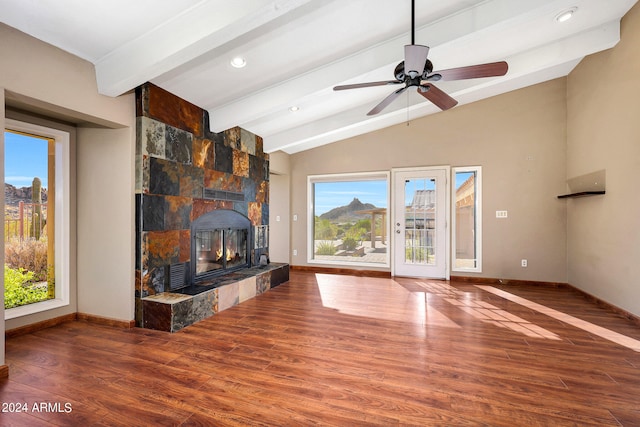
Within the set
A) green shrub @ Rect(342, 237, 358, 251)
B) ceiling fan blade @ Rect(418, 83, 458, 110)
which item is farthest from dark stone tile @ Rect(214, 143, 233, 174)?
green shrub @ Rect(342, 237, 358, 251)

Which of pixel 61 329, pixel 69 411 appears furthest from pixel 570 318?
pixel 61 329

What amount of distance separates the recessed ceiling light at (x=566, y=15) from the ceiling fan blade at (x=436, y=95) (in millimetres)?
1460

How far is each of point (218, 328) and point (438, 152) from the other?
4.61m

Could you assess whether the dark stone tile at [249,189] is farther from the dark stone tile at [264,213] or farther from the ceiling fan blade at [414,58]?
the ceiling fan blade at [414,58]

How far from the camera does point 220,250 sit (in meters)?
4.32

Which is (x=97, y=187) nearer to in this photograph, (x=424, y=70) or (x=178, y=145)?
(x=178, y=145)

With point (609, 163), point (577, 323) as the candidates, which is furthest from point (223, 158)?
point (609, 163)

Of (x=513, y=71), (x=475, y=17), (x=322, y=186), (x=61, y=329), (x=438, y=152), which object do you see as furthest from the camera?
(x=322, y=186)

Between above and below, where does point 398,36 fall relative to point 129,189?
above

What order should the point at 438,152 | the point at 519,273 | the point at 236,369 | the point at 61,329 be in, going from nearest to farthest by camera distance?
the point at 236,369 → the point at 61,329 → the point at 519,273 → the point at 438,152

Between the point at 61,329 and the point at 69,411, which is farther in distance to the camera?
the point at 61,329

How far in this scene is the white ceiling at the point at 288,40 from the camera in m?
2.18

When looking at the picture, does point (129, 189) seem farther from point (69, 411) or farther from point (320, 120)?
point (320, 120)

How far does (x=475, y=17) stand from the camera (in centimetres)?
278
